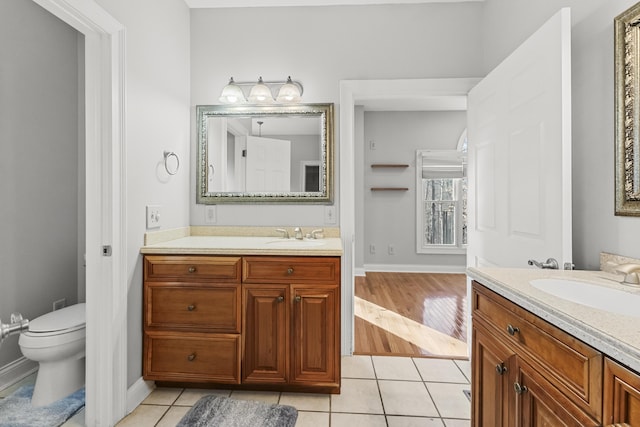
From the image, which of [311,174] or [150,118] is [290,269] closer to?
[311,174]

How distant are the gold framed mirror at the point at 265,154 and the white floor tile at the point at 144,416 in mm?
1330

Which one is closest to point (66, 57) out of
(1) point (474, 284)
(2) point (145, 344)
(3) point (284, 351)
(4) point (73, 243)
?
(4) point (73, 243)

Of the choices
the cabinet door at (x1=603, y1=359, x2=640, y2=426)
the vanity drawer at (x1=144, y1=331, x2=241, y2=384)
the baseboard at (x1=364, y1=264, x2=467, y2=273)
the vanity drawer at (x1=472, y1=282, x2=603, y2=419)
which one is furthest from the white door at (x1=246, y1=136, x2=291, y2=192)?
the baseboard at (x1=364, y1=264, x2=467, y2=273)

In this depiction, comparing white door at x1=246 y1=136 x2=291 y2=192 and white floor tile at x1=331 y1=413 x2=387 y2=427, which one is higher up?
white door at x1=246 y1=136 x2=291 y2=192

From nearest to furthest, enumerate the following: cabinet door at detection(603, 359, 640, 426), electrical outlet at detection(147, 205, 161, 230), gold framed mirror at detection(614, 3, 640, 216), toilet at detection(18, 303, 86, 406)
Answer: cabinet door at detection(603, 359, 640, 426) → gold framed mirror at detection(614, 3, 640, 216) → toilet at detection(18, 303, 86, 406) → electrical outlet at detection(147, 205, 161, 230)

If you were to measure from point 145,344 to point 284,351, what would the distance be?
0.79 meters

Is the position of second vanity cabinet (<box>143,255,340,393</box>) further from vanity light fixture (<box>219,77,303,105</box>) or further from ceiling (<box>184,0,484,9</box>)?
ceiling (<box>184,0,484,9</box>)

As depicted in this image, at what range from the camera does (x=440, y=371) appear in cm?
217

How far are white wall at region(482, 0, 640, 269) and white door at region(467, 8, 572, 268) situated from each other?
0.48 ft

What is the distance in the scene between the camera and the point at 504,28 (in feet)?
6.79

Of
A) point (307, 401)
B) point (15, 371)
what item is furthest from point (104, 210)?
point (307, 401)

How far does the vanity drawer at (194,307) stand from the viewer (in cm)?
182

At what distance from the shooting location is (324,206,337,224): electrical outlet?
95.0 inches

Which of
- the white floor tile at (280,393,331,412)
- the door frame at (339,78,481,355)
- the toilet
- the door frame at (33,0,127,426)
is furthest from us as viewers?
the door frame at (339,78,481,355)
